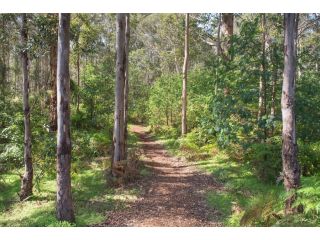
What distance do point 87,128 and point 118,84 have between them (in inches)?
359

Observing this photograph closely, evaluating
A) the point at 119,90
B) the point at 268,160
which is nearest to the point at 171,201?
the point at 268,160

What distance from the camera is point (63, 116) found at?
8.38 meters

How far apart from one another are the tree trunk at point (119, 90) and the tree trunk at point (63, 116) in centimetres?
362

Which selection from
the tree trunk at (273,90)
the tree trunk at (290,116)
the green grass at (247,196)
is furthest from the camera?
the tree trunk at (273,90)

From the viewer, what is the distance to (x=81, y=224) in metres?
8.80

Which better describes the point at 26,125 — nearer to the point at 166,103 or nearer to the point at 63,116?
the point at 63,116

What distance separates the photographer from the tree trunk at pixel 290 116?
21.8 ft

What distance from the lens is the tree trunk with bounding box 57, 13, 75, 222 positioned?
8.27 m

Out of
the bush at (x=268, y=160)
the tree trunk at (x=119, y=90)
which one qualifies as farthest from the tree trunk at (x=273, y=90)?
the tree trunk at (x=119, y=90)

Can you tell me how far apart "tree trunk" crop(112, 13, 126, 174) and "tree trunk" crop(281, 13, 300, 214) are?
6579mm

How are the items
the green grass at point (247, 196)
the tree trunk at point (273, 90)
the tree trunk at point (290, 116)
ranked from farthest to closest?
1. the tree trunk at point (273, 90)
2. the tree trunk at point (290, 116)
3. the green grass at point (247, 196)

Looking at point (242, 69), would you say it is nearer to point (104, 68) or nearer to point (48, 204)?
point (48, 204)

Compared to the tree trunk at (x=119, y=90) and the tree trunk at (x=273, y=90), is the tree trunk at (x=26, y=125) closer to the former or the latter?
the tree trunk at (x=119, y=90)

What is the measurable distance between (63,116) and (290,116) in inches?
186
